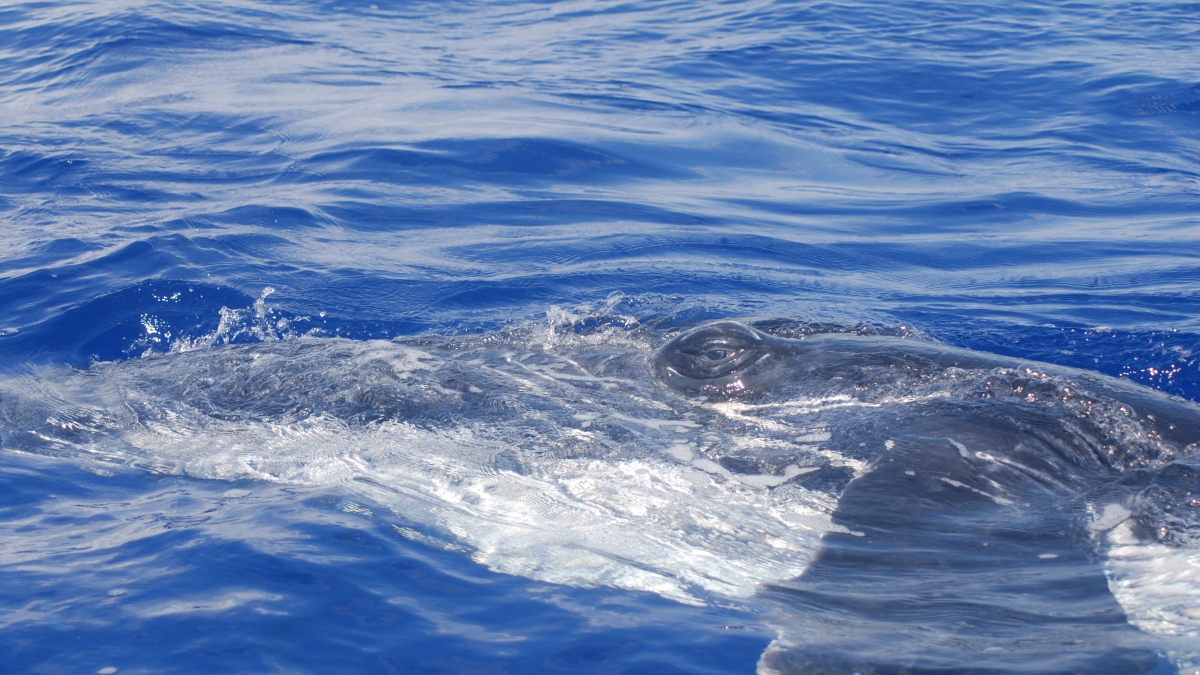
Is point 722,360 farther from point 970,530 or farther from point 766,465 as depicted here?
point 970,530

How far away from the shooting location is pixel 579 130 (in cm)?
1894

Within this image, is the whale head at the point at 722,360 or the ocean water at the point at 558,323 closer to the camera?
the ocean water at the point at 558,323

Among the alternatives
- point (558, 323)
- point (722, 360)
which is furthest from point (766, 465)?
point (558, 323)

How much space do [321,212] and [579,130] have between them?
221 inches

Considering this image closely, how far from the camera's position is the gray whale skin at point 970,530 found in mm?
4668

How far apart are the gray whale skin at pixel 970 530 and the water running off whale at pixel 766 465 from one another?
15 millimetres

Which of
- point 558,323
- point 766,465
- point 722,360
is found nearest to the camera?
point 766,465

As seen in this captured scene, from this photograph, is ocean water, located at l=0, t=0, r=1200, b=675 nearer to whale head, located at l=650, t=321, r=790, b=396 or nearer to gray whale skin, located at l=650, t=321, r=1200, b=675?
gray whale skin, located at l=650, t=321, r=1200, b=675

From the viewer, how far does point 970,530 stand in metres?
5.73

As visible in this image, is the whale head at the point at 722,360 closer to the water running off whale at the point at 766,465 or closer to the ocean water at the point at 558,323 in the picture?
the water running off whale at the point at 766,465

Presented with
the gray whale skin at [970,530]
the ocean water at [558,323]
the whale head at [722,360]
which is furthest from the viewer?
the whale head at [722,360]

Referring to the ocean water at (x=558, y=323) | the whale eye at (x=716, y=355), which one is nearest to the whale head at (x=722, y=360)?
the whale eye at (x=716, y=355)

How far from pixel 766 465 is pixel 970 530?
1.32 m

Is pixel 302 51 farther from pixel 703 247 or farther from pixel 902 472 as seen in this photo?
pixel 902 472
